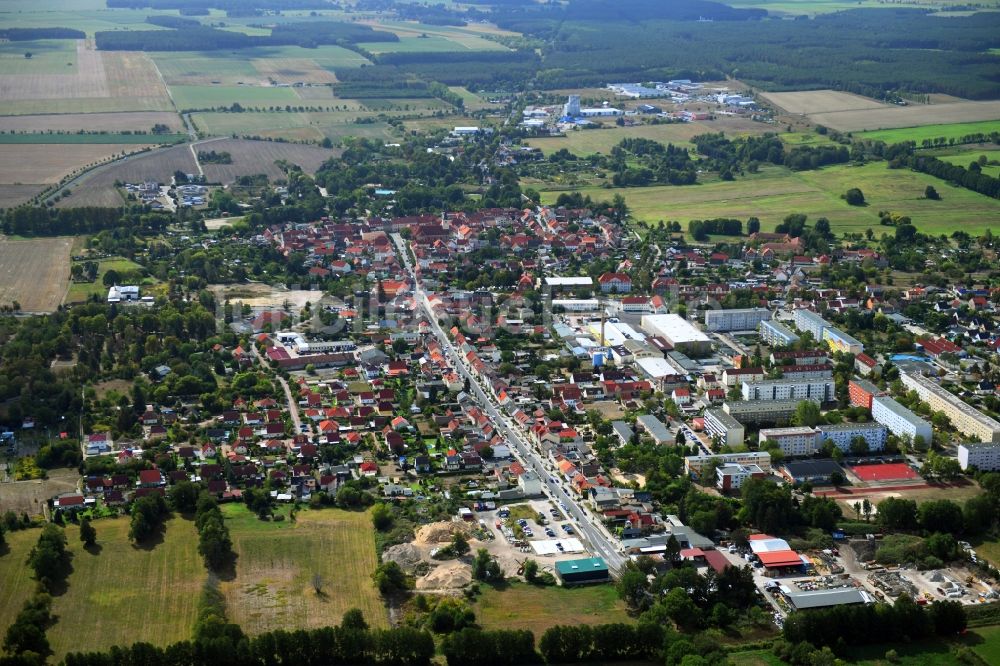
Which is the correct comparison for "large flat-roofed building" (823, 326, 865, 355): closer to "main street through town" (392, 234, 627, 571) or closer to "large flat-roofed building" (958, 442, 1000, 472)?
"large flat-roofed building" (958, 442, 1000, 472)

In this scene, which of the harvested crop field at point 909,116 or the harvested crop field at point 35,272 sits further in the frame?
the harvested crop field at point 909,116

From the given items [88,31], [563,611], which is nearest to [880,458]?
[563,611]

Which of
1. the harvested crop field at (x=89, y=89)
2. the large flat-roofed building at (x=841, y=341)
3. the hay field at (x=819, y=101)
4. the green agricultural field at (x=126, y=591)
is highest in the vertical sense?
the harvested crop field at (x=89, y=89)

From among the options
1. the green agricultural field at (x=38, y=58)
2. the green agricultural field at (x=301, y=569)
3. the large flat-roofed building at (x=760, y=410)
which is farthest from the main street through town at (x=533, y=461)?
the green agricultural field at (x=38, y=58)

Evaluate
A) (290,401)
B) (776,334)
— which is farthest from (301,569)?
(776,334)

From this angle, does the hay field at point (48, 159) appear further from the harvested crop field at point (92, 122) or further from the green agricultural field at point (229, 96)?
the green agricultural field at point (229, 96)

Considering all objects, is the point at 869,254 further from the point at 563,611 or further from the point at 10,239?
the point at 10,239
